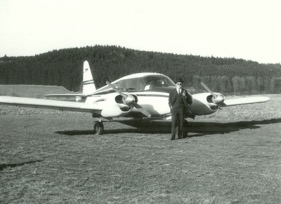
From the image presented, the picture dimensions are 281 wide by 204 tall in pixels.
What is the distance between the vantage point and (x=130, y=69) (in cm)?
10212

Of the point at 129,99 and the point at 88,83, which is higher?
the point at 88,83

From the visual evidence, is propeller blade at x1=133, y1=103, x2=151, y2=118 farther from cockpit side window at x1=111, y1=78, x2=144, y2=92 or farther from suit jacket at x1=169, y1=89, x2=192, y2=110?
suit jacket at x1=169, y1=89, x2=192, y2=110

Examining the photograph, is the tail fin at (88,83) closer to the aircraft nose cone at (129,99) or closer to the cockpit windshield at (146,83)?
the cockpit windshield at (146,83)

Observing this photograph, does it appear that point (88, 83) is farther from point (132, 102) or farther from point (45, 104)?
point (132, 102)

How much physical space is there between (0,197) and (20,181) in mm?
954

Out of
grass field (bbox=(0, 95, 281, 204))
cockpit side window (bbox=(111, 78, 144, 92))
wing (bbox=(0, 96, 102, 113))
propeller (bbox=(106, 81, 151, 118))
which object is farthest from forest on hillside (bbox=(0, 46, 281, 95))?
grass field (bbox=(0, 95, 281, 204))

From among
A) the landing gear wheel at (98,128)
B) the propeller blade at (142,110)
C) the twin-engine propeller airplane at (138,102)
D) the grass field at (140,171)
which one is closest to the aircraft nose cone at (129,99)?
the twin-engine propeller airplane at (138,102)

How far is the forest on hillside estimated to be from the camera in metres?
100

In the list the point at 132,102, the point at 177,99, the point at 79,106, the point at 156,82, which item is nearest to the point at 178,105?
the point at 177,99

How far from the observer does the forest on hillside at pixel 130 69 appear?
100 m

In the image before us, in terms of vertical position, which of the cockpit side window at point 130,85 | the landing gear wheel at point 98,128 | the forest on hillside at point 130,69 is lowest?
the landing gear wheel at point 98,128

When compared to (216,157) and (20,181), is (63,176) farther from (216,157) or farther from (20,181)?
(216,157)

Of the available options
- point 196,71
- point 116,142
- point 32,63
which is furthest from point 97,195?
point 32,63

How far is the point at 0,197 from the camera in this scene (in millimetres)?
5203
